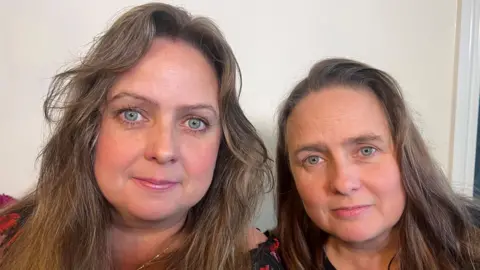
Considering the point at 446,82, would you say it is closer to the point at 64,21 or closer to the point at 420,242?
the point at 420,242

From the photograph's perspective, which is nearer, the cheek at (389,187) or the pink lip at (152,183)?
the pink lip at (152,183)

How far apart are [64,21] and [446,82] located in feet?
4.48

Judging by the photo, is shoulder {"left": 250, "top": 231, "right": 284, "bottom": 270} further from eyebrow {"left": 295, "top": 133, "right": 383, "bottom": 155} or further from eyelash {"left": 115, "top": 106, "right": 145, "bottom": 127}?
eyelash {"left": 115, "top": 106, "right": 145, "bottom": 127}

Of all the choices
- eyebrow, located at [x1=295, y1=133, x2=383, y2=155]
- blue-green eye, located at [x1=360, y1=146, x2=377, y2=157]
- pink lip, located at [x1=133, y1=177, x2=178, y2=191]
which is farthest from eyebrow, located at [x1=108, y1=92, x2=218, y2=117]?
blue-green eye, located at [x1=360, y1=146, x2=377, y2=157]

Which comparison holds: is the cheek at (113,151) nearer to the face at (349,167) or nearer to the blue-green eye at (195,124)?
the blue-green eye at (195,124)

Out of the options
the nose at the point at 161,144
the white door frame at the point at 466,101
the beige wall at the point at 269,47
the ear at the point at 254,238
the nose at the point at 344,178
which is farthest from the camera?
the white door frame at the point at 466,101

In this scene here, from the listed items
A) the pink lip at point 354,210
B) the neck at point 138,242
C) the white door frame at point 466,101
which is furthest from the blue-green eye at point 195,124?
the white door frame at point 466,101

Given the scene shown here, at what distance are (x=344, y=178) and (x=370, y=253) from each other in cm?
27

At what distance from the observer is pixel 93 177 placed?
1.00 m

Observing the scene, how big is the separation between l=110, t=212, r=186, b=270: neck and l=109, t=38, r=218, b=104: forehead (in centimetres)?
33

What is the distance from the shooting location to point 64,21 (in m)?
1.40

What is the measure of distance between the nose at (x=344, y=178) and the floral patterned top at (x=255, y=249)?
0.81 ft

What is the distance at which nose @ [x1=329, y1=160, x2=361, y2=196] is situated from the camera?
40.0 inches

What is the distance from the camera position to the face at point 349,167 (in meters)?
1.04
